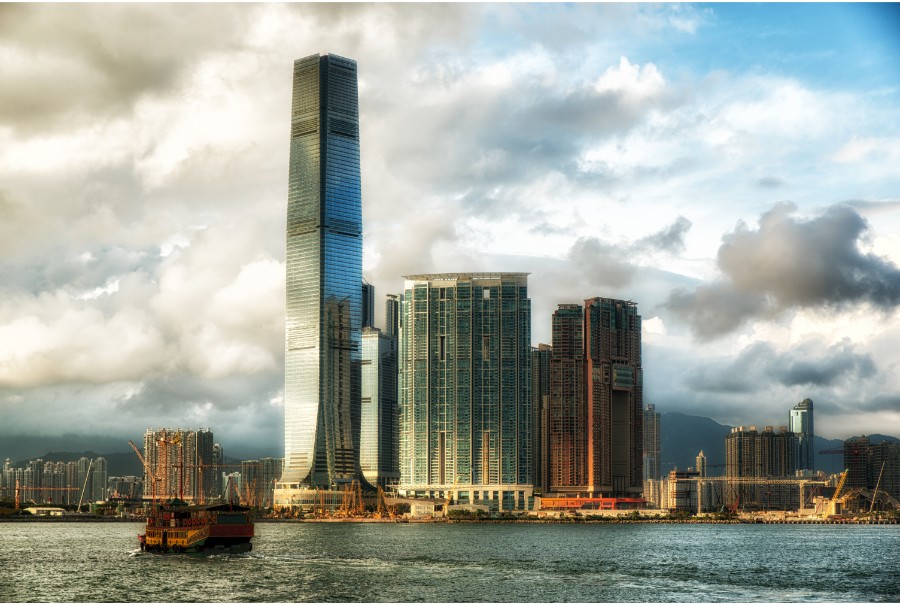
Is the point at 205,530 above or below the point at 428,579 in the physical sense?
above

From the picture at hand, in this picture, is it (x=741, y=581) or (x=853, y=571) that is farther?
(x=853, y=571)

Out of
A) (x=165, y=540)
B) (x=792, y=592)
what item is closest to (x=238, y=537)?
(x=165, y=540)

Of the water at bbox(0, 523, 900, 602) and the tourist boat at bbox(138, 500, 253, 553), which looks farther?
the tourist boat at bbox(138, 500, 253, 553)

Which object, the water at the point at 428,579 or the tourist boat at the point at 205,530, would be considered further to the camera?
the tourist boat at the point at 205,530

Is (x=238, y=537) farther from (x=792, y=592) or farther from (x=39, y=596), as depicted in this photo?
(x=792, y=592)

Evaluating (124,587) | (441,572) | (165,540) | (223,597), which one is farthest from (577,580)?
(165,540)

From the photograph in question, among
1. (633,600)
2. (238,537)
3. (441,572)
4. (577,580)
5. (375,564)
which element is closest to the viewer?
(633,600)

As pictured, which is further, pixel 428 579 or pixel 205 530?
pixel 205 530

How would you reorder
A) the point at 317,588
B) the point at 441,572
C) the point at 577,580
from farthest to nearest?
the point at 441,572 < the point at 577,580 < the point at 317,588
